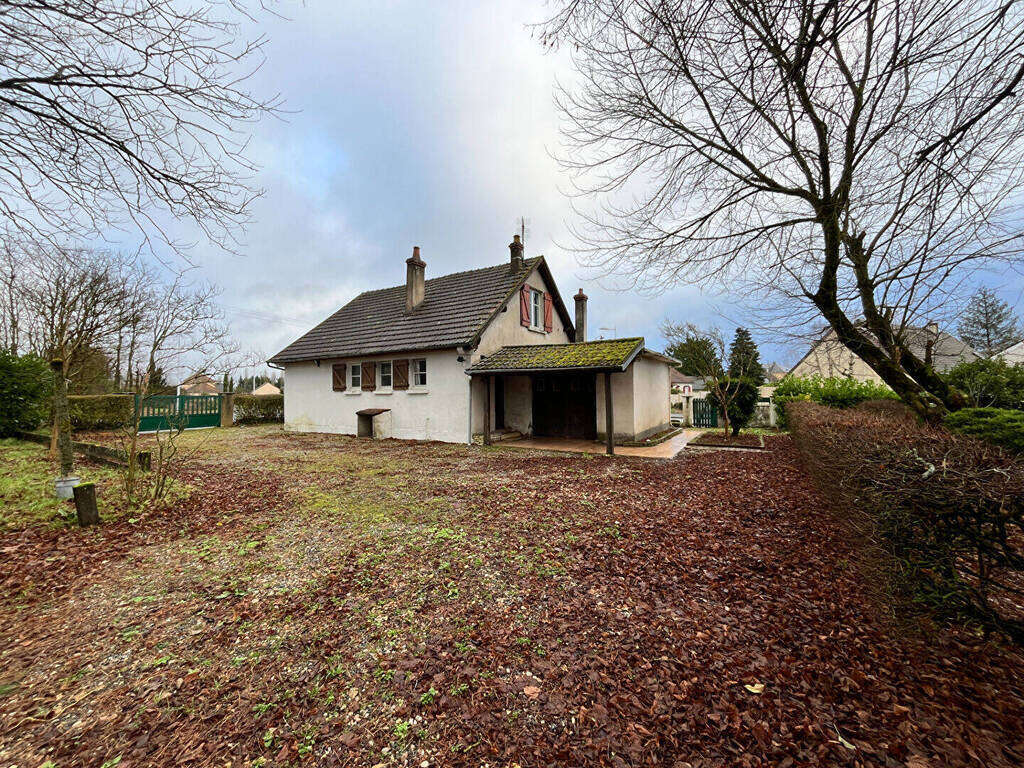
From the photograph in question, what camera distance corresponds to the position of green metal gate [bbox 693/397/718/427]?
1936 centimetres

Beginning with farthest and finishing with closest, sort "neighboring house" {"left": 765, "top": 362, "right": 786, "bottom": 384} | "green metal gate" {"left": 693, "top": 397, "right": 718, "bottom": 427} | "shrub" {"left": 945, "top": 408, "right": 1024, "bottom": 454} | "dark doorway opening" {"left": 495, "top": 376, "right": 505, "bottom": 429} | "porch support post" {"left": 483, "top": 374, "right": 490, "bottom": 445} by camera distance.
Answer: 1. "neighboring house" {"left": 765, "top": 362, "right": 786, "bottom": 384}
2. "green metal gate" {"left": 693, "top": 397, "right": 718, "bottom": 427}
3. "dark doorway opening" {"left": 495, "top": 376, "right": 505, "bottom": 429}
4. "porch support post" {"left": 483, "top": 374, "right": 490, "bottom": 445}
5. "shrub" {"left": 945, "top": 408, "right": 1024, "bottom": 454}

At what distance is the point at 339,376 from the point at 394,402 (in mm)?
3063

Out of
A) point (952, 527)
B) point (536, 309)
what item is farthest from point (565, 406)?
point (952, 527)

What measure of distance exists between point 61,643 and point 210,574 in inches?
44.0

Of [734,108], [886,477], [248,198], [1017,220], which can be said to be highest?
[734,108]

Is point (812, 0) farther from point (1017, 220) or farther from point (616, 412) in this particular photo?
point (616, 412)

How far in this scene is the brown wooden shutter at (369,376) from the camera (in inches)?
593

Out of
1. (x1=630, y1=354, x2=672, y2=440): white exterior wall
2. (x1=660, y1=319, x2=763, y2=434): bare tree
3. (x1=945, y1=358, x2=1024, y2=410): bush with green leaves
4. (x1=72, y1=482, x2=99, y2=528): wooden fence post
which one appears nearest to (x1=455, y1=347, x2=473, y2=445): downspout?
(x1=630, y1=354, x2=672, y2=440): white exterior wall

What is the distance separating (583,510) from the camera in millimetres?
6027

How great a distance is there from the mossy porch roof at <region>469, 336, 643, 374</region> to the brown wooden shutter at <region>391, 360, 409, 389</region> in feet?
9.73

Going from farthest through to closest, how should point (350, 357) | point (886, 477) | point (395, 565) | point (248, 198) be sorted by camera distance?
1. point (350, 357)
2. point (395, 565)
3. point (248, 198)
4. point (886, 477)

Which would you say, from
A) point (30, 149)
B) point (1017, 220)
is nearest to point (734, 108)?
point (1017, 220)

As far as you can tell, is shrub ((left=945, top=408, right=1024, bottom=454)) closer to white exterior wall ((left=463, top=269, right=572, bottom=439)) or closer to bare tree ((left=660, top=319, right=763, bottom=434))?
bare tree ((left=660, top=319, right=763, bottom=434))

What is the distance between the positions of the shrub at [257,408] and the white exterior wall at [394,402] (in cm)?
312
